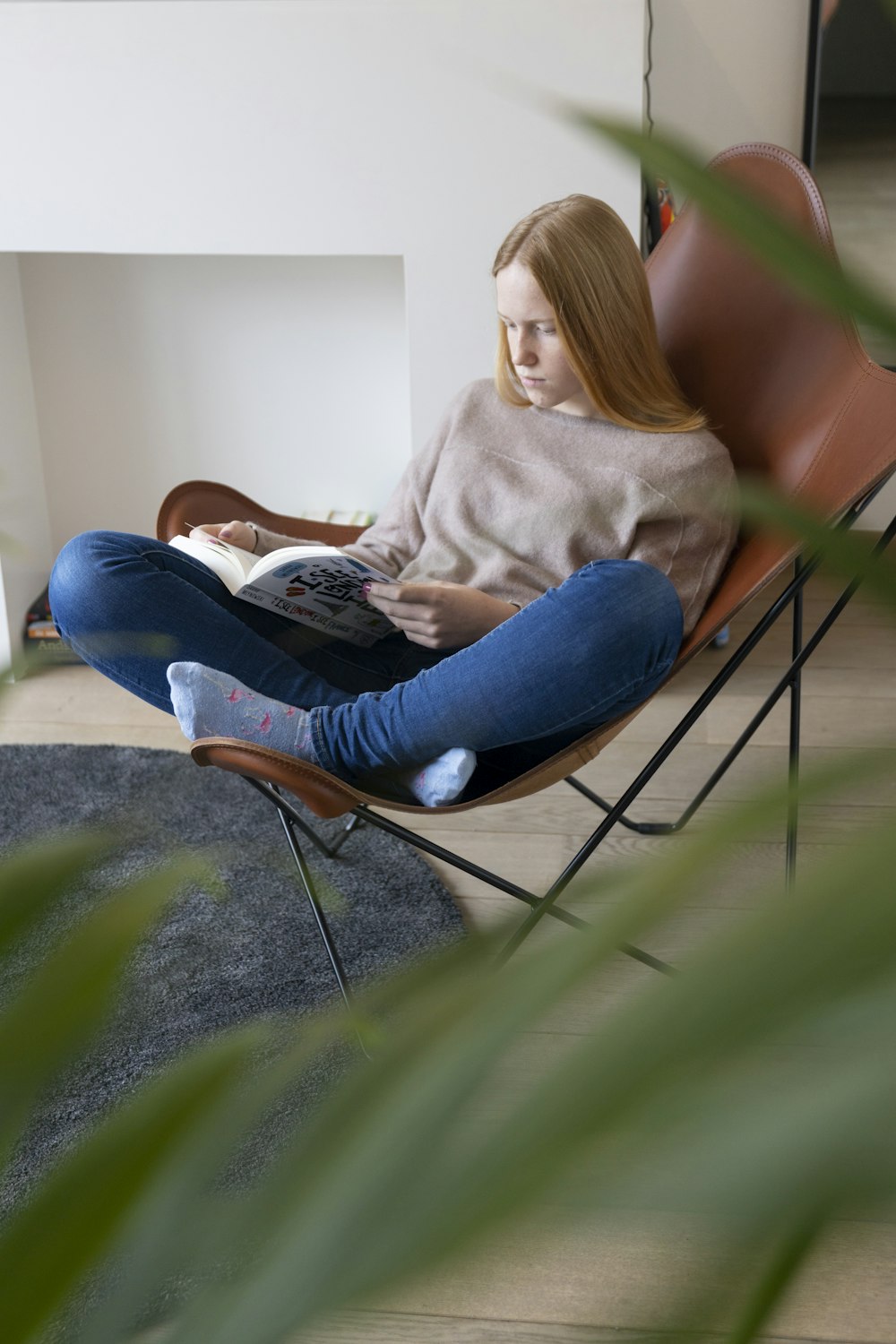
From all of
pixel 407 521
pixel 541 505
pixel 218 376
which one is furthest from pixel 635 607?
pixel 218 376

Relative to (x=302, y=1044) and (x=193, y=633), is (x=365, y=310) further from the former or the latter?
(x=302, y=1044)

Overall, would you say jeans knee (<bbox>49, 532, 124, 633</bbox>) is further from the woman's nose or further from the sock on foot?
the woman's nose

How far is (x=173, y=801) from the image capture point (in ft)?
7.31

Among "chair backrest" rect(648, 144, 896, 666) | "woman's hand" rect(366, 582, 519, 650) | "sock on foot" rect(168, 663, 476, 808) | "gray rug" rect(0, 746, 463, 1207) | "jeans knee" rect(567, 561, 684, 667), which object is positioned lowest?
"gray rug" rect(0, 746, 463, 1207)

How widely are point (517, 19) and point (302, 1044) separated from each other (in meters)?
2.27

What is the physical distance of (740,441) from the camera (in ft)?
5.65

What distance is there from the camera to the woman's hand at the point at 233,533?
1.75 m

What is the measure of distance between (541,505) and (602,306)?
0.87 feet

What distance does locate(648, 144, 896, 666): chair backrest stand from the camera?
58.4 inches

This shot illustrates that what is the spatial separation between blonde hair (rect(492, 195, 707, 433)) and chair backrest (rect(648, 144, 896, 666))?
0.08 meters

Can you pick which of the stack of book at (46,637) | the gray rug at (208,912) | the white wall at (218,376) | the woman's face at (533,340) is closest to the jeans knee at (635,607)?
the woman's face at (533,340)

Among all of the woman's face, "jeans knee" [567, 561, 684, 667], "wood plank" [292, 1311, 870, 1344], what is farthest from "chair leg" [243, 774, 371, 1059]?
the woman's face

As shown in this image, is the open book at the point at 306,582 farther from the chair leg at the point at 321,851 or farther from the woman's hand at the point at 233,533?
the chair leg at the point at 321,851

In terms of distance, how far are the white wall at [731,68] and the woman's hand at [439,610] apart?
1510mm
